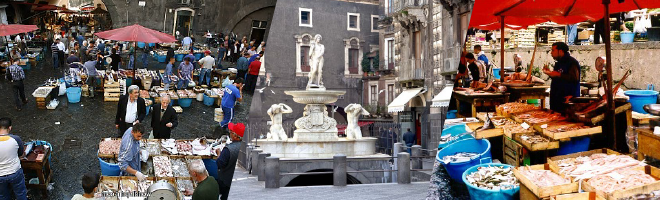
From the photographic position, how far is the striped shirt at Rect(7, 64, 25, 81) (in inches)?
217

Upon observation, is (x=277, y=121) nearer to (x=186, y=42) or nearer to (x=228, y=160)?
(x=228, y=160)

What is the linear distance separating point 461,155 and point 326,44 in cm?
72

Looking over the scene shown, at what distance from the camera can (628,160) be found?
2602 millimetres

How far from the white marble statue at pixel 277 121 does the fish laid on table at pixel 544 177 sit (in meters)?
1.00

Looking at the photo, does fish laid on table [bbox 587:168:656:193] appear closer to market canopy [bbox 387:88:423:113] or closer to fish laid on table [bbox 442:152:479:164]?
fish laid on table [bbox 442:152:479:164]

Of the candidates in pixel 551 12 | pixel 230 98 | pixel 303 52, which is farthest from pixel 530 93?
pixel 230 98

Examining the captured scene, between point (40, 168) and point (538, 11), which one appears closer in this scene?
point (538, 11)

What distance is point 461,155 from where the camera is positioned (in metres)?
2.75

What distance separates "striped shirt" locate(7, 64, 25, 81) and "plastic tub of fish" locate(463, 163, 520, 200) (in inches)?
166

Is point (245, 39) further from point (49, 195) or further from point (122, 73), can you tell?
point (49, 195)

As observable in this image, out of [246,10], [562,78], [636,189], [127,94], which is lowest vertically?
[636,189]

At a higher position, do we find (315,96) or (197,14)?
(197,14)

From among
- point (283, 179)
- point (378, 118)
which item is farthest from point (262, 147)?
point (378, 118)

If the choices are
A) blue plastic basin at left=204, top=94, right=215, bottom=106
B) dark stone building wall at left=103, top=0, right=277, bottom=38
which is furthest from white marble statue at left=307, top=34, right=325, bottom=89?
blue plastic basin at left=204, top=94, right=215, bottom=106
